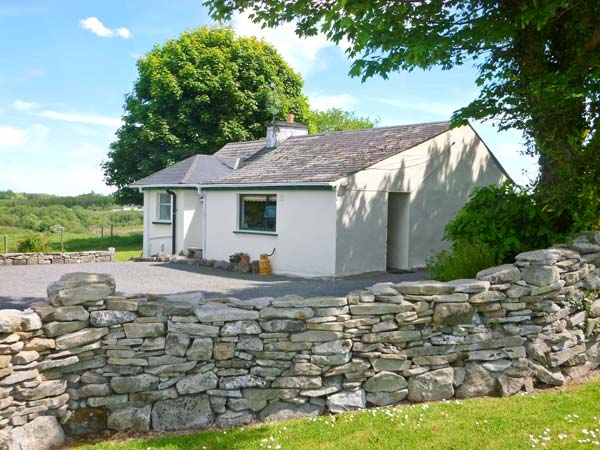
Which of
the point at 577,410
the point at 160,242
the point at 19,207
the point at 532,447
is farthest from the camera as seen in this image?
the point at 19,207

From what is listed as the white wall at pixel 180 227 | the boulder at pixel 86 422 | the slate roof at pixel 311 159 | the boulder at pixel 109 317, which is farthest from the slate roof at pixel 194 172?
the boulder at pixel 86 422

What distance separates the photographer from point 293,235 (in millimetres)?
16000

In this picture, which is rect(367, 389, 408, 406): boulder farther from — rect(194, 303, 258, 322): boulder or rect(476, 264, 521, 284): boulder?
rect(476, 264, 521, 284): boulder

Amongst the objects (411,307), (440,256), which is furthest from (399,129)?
(411,307)

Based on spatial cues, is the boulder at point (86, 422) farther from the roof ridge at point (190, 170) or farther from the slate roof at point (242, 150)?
the slate roof at point (242, 150)

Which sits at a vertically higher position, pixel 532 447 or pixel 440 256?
pixel 440 256

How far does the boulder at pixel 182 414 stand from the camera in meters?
5.78

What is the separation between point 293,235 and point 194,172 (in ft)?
22.7

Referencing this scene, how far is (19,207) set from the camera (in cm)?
3722

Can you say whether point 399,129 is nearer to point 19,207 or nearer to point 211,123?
point 211,123

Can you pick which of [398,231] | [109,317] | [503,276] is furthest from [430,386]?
[398,231]

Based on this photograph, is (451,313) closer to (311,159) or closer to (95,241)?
(311,159)

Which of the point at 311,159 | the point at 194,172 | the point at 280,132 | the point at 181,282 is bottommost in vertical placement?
the point at 181,282

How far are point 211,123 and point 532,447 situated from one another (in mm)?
26768
